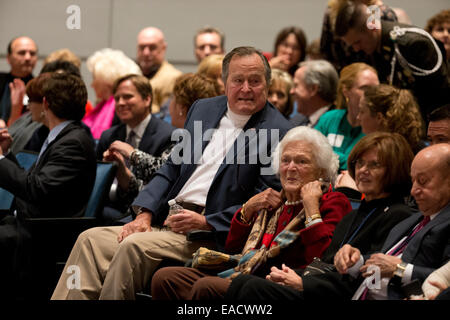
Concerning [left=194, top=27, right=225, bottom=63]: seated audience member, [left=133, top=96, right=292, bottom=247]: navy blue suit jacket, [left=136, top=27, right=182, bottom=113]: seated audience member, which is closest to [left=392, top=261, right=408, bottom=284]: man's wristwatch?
[left=133, top=96, right=292, bottom=247]: navy blue suit jacket

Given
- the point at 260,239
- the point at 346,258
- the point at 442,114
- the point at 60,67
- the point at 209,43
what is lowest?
the point at 260,239

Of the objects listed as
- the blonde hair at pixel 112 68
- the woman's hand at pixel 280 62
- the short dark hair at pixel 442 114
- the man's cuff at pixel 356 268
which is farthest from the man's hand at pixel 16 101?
the man's cuff at pixel 356 268

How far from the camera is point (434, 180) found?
2572 mm

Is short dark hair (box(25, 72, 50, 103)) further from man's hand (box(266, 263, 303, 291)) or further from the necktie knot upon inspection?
man's hand (box(266, 263, 303, 291))

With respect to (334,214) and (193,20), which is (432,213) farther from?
(193,20)

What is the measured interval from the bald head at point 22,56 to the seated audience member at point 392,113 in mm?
3552

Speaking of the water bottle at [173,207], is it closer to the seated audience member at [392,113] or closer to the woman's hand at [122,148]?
the woman's hand at [122,148]

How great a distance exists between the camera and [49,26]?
7.02m

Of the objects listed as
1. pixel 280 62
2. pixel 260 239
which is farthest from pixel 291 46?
Answer: pixel 260 239

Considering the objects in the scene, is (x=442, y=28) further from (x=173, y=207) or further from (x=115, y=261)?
(x=115, y=261)

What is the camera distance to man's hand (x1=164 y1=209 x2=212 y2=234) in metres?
3.39

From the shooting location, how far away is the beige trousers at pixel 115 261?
3357 mm

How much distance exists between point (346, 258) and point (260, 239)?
0.60 meters
